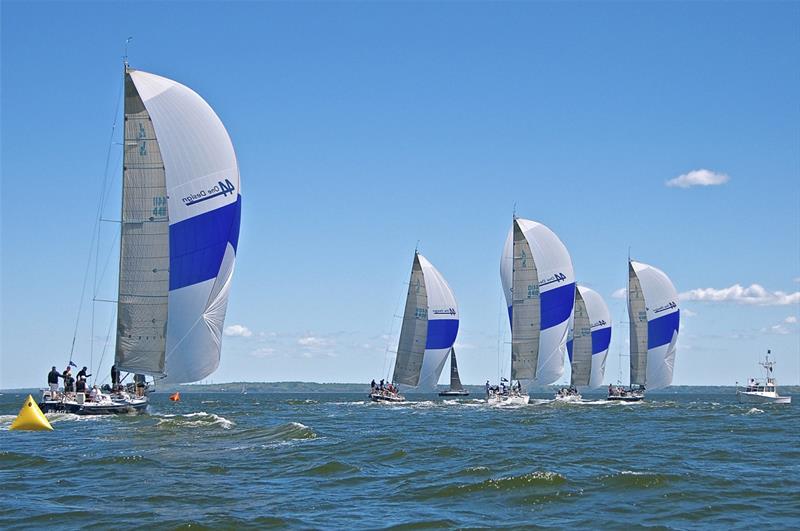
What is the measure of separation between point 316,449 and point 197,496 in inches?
328

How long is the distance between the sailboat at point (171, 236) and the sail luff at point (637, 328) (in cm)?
4036

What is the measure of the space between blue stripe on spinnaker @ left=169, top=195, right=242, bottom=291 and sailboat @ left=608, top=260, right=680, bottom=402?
40.9 meters

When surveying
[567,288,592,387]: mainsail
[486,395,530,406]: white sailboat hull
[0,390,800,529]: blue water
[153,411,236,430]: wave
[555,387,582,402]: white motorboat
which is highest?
[567,288,592,387]: mainsail

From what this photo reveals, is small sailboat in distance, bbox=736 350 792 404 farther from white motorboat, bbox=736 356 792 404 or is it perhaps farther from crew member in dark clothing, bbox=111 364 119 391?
crew member in dark clothing, bbox=111 364 119 391

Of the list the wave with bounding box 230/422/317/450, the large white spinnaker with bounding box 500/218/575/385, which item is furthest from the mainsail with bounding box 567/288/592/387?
the wave with bounding box 230/422/317/450

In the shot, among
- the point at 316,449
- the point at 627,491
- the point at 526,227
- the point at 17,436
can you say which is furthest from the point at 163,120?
the point at 526,227

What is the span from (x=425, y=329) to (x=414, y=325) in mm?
783

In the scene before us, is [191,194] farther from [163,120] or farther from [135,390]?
[135,390]

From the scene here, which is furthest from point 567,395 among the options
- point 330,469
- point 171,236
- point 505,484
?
point 505,484

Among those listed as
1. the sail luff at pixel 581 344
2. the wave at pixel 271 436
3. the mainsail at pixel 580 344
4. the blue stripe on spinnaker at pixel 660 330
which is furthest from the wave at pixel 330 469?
the blue stripe on spinnaker at pixel 660 330

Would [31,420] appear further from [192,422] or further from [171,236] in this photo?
[171,236]

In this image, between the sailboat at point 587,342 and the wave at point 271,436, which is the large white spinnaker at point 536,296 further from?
the wave at point 271,436

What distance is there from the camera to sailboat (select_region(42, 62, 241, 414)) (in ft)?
118

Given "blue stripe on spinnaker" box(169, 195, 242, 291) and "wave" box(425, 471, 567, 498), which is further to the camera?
"blue stripe on spinnaker" box(169, 195, 242, 291)
